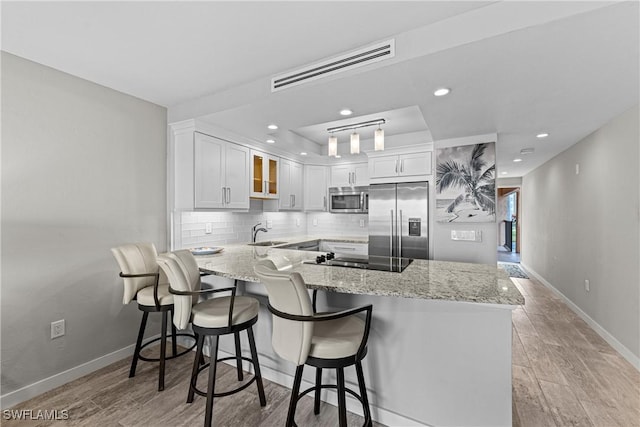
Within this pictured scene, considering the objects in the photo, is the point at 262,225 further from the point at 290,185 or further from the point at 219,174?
the point at 219,174

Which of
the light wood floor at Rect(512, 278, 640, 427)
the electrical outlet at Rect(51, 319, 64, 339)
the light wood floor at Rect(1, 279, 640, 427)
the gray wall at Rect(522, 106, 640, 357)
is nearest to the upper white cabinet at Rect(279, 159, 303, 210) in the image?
the light wood floor at Rect(1, 279, 640, 427)

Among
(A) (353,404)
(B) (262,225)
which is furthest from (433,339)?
(B) (262,225)

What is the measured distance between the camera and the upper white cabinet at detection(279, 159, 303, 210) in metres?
4.39

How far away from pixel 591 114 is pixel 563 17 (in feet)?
6.45

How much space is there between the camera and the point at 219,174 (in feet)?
10.8

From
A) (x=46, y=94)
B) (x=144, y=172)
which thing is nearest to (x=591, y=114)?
(x=144, y=172)

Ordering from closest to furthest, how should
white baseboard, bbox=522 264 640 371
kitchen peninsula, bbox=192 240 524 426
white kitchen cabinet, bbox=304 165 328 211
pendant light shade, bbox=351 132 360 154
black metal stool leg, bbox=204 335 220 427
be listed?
1. kitchen peninsula, bbox=192 240 524 426
2. black metal stool leg, bbox=204 335 220 427
3. white baseboard, bbox=522 264 640 371
4. pendant light shade, bbox=351 132 360 154
5. white kitchen cabinet, bbox=304 165 328 211

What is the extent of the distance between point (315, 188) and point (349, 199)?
618 millimetres

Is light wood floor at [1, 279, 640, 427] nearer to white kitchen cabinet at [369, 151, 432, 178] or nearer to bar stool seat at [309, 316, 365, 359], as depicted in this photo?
bar stool seat at [309, 316, 365, 359]

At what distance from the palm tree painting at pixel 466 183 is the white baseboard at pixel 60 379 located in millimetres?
3674

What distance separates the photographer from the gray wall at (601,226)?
266cm

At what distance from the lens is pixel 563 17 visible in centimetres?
143

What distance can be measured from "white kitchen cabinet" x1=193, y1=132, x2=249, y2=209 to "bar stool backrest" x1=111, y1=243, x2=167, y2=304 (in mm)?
667

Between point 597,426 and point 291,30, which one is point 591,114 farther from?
point 291,30
